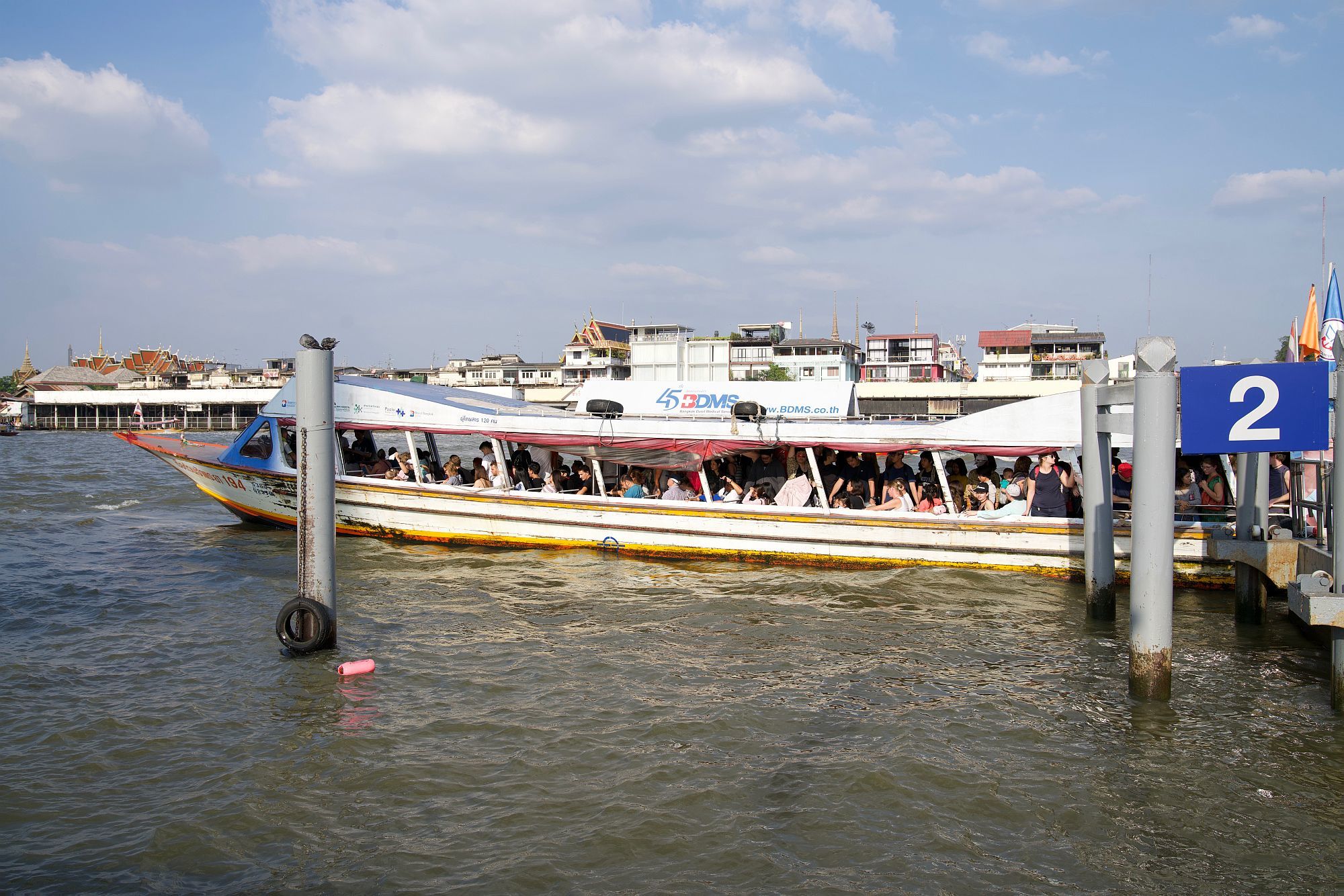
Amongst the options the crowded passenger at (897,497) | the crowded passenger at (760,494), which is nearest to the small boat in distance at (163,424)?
the crowded passenger at (760,494)

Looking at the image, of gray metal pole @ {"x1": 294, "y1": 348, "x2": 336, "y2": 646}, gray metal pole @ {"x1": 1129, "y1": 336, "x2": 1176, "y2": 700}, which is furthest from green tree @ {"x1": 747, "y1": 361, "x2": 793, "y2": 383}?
gray metal pole @ {"x1": 1129, "y1": 336, "x2": 1176, "y2": 700}

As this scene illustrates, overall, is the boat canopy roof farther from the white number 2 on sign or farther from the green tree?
the green tree

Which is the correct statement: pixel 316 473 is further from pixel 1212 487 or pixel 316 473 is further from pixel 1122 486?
pixel 1212 487

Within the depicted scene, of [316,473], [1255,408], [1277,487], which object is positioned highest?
[1255,408]

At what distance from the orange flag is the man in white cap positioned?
37.3 feet

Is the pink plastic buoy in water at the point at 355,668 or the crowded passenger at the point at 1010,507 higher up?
the crowded passenger at the point at 1010,507

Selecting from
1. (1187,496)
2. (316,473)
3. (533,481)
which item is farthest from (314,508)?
(1187,496)

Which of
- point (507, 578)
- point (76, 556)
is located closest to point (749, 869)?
point (507, 578)

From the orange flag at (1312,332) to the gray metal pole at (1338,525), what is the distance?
34.1ft

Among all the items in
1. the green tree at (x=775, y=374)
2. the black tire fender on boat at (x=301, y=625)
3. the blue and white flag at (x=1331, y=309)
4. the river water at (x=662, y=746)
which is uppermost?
the green tree at (x=775, y=374)

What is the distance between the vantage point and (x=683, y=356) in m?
89.1

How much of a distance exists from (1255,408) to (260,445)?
1688 centimetres

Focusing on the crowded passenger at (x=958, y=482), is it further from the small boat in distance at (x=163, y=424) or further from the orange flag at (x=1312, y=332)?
the small boat in distance at (x=163, y=424)

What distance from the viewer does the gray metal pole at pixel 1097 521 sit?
37.2 feet
